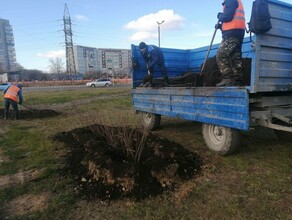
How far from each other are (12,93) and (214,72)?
7.41 metres

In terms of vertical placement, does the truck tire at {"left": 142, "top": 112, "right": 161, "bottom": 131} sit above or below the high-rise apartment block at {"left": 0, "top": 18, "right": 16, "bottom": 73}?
below

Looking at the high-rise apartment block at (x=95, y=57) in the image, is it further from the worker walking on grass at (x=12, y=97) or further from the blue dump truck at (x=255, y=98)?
the blue dump truck at (x=255, y=98)

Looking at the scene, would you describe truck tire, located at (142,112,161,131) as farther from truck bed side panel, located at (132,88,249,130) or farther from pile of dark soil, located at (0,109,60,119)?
pile of dark soil, located at (0,109,60,119)

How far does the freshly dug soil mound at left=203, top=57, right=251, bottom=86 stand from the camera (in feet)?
14.5

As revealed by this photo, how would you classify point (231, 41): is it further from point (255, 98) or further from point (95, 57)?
point (95, 57)

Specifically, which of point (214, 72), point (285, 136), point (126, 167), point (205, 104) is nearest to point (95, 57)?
point (214, 72)

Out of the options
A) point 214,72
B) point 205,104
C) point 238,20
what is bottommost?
point 205,104

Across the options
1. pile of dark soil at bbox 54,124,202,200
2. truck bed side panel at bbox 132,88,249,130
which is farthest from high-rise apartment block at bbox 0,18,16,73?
pile of dark soil at bbox 54,124,202,200

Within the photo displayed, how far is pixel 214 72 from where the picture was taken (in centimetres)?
515

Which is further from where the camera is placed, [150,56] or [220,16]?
[150,56]

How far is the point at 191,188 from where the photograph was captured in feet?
10.4

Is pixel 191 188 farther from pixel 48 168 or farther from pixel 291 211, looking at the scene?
pixel 48 168

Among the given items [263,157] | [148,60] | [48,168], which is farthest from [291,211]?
[148,60]

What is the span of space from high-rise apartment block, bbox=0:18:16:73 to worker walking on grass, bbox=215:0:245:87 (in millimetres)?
79755
